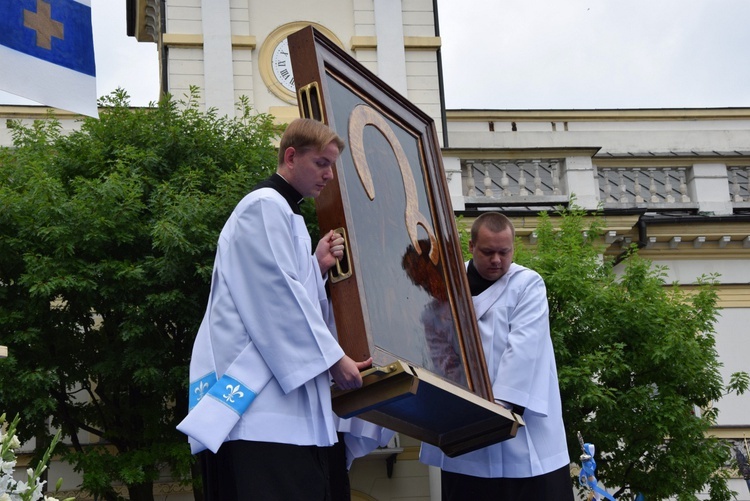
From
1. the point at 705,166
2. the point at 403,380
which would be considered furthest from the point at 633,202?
the point at 403,380

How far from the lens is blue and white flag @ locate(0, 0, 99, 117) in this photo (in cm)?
657

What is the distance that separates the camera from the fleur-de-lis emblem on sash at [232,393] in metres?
5.27

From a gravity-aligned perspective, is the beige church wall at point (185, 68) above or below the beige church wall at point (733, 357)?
above

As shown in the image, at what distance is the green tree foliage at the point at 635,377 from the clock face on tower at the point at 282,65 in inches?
288

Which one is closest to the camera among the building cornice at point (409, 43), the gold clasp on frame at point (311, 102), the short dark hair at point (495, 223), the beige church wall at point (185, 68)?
the gold clasp on frame at point (311, 102)

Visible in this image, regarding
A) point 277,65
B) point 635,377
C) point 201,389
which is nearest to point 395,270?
point 201,389

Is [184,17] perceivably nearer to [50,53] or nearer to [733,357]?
[733,357]

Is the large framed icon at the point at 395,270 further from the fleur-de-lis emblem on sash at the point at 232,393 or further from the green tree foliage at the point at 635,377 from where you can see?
the green tree foliage at the point at 635,377

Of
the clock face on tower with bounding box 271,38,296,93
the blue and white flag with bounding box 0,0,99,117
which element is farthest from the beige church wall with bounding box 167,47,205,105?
the blue and white flag with bounding box 0,0,99,117

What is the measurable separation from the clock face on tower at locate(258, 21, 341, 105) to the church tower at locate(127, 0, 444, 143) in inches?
0.8

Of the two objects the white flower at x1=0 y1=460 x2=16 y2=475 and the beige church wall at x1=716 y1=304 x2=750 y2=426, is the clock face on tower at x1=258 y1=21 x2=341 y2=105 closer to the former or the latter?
the beige church wall at x1=716 y1=304 x2=750 y2=426

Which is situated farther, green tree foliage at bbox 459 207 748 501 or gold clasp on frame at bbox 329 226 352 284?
green tree foliage at bbox 459 207 748 501

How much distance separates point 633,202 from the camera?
23000 mm

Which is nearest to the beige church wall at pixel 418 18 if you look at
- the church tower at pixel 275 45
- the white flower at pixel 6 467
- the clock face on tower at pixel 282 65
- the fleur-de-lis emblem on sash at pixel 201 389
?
the church tower at pixel 275 45
